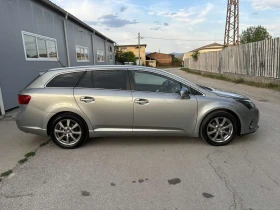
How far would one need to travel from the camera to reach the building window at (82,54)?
14020 millimetres

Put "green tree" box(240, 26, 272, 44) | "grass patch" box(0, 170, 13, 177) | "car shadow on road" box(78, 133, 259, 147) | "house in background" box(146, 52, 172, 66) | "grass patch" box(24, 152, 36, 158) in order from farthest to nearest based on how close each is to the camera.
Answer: "house in background" box(146, 52, 172, 66) < "green tree" box(240, 26, 272, 44) < "car shadow on road" box(78, 133, 259, 147) < "grass patch" box(24, 152, 36, 158) < "grass patch" box(0, 170, 13, 177)

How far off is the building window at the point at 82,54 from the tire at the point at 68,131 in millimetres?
10730

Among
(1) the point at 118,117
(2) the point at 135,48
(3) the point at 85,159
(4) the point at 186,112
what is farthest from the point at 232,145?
(2) the point at 135,48

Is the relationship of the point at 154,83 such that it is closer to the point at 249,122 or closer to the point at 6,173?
the point at 249,122

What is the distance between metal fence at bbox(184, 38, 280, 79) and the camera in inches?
419

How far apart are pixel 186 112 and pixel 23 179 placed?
2829 millimetres

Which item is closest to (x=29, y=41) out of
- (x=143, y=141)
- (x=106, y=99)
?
(x=106, y=99)

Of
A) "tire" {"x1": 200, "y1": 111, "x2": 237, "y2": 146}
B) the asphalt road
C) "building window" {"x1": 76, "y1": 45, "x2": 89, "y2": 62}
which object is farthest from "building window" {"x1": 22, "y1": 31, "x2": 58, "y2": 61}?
"tire" {"x1": 200, "y1": 111, "x2": 237, "y2": 146}

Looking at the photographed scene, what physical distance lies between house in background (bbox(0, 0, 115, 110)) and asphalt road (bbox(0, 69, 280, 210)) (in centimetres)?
417

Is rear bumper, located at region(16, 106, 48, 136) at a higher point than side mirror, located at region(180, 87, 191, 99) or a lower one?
lower

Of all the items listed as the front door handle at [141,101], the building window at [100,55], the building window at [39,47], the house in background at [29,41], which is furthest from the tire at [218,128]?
the building window at [100,55]

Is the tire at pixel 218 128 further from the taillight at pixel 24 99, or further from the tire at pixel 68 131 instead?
the taillight at pixel 24 99

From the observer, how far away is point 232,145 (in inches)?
159

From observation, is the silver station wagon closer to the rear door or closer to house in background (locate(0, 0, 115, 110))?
the rear door
